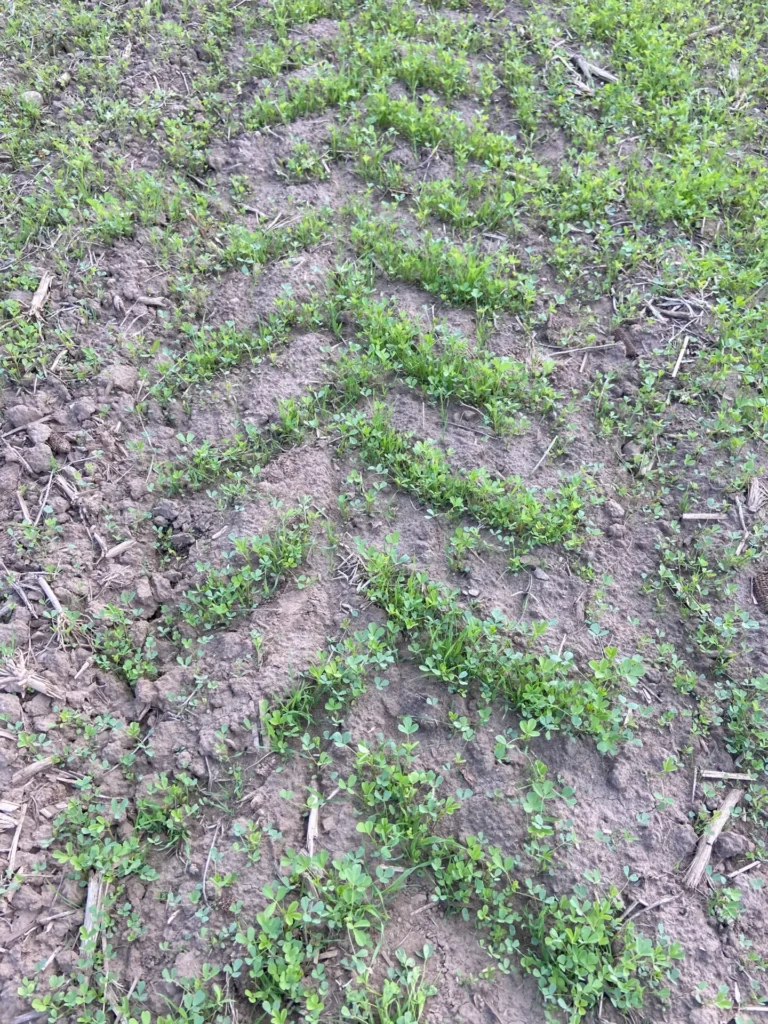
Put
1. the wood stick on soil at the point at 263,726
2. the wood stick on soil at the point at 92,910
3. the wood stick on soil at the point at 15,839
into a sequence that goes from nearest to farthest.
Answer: the wood stick on soil at the point at 92,910, the wood stick on soil at the point at 15,839, the wood stick on soil at the point at 263,726

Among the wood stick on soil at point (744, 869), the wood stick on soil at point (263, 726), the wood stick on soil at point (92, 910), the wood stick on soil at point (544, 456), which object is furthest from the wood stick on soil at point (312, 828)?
the wood stick on soil at point (544, 456)

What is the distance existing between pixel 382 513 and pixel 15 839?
6.21 feet

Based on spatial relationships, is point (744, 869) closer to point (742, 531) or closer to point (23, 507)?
point (742, 531)

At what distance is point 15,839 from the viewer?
8.89 ft

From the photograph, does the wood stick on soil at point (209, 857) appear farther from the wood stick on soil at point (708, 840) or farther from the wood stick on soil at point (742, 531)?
the wood stick on soil at point (742, 531)

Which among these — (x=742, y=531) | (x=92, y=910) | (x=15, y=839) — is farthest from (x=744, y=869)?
(x=15, y=839)

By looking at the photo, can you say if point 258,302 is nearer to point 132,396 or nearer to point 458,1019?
point 132,396

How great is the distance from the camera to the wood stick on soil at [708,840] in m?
2.66

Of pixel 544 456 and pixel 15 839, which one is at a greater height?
pixel 544 456

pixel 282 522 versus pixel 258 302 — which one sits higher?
pixel 258 302

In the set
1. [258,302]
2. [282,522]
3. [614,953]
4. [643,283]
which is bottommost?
[614,953]

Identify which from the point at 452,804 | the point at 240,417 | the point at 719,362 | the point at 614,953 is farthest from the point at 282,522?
the point at 719,362

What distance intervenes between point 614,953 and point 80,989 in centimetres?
173

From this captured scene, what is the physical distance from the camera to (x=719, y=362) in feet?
12.8
